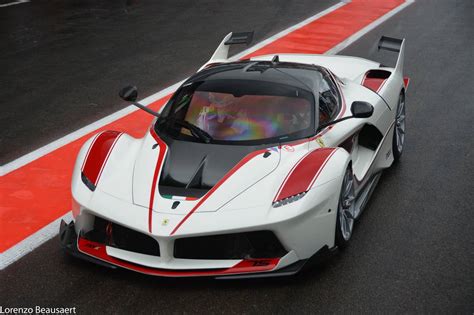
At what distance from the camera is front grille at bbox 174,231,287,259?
14.8 ft

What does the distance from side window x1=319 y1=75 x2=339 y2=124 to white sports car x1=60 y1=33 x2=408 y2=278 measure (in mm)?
15

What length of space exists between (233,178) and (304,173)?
48 centimetres

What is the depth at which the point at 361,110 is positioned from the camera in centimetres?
561

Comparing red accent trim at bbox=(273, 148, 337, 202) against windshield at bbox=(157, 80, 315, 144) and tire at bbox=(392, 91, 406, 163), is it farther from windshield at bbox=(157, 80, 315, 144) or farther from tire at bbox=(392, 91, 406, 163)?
tire at bbox=(392, 91, 406, 163)

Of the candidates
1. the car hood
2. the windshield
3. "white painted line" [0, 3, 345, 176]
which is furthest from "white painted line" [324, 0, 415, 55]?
the car hood

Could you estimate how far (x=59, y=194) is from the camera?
20.7ft

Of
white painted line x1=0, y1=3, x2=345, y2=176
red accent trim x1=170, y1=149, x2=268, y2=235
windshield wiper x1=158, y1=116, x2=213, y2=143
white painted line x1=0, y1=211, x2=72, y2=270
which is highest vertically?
red accent trim x1=170, y1=149, x2=268, y2=235

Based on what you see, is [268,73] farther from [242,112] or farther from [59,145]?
[59,145]

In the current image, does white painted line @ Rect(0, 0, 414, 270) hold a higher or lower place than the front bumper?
lower

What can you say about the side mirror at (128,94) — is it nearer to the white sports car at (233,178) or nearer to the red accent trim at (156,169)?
the white sports car at (233,178)

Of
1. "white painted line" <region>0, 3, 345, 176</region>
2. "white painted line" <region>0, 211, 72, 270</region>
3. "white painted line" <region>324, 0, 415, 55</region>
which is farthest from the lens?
"white painted line" <region>324, 0, 415, 55</region>

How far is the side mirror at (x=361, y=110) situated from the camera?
18.3 feet

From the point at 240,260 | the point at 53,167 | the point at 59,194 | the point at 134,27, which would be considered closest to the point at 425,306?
the point at 240,260

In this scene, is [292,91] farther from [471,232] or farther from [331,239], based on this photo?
[471,232]
